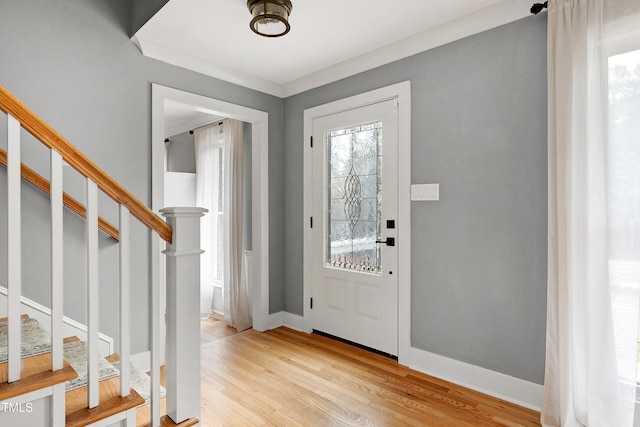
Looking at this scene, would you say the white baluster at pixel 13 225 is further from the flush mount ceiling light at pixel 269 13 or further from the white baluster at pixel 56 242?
the flush mount ceiling light at pixel 269 13

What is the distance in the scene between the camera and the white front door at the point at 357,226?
282 centimetres

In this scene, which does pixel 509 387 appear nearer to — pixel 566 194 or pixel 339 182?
pixel 566 194

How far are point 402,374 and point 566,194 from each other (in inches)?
63.3

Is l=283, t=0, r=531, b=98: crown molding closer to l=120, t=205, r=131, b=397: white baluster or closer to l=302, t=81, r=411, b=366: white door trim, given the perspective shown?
l=302, t=81, r=411, b=366: white door trim

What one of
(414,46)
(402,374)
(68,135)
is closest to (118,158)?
(68,135)

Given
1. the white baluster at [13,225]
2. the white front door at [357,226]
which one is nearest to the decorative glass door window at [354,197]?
the white front door at [357,226]

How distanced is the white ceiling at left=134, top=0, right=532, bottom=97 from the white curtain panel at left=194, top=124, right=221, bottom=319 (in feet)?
4.59

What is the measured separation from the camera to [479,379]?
235 centimetres

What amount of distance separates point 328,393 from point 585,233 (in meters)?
1.76

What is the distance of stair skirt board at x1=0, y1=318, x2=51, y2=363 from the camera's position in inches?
57.1

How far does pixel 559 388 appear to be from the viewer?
1909 millimetres

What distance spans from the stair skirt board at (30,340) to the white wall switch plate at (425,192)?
2.28 metres

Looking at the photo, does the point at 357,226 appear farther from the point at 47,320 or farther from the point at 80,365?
the point at 47,320

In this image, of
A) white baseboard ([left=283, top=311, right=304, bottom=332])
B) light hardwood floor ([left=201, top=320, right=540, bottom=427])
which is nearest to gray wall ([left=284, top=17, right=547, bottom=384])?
light hardwood floor ([left=201, top=320, right=540, bottom=427])
